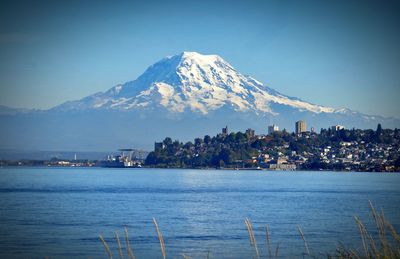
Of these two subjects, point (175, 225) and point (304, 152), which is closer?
point (175, 225)

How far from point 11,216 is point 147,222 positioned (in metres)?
7.58

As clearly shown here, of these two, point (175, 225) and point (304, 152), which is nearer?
point (175, 225)

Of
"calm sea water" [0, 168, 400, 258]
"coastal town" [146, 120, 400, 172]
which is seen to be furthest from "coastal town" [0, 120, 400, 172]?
"calm sea water" [0, 168, 400, 258]

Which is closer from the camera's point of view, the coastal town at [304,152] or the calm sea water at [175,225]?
the calm sea water at [175,225]

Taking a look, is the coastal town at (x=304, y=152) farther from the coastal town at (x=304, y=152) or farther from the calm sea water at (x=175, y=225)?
the calm sea water at (x=175, y=225)

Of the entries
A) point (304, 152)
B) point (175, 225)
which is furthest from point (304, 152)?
point (175, 225)

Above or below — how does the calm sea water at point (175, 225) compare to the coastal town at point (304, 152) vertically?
below

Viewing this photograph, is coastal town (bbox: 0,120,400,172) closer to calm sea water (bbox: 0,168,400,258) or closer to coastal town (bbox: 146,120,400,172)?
coastal town (bbox: 146,120,400,172)

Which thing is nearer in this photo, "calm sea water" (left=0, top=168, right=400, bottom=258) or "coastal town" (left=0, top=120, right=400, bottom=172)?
"calm sea water" (left=0, top=168, right=400, bottom=258)

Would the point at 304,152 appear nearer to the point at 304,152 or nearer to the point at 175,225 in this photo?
the point at 304,152

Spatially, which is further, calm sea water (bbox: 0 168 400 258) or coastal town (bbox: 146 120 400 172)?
coastal town (bbox: 146 120 400 172)

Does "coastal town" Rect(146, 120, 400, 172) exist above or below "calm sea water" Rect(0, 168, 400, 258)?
above

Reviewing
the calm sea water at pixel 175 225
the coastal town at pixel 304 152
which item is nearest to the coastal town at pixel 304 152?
the coastal town at pixel 304 152

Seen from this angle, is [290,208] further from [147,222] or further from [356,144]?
[356,144]
